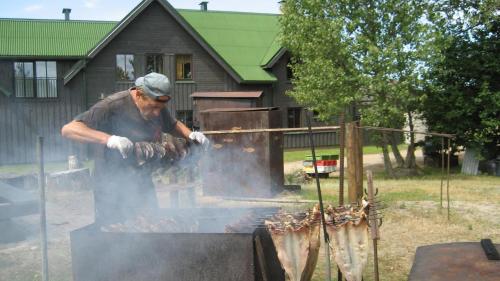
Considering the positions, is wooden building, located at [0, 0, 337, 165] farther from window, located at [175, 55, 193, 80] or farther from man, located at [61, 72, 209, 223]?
man, located at [61, 72, 209, 223]

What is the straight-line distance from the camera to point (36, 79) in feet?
71.9

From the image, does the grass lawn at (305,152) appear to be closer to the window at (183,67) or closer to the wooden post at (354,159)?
the window at (183,67)

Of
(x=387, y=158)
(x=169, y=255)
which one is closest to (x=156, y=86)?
(x=169, y=255)

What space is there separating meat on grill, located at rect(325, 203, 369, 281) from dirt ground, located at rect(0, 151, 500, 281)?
6.08 feet

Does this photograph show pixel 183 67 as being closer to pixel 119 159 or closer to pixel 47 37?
pixel 47 37

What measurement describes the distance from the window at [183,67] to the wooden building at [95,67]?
0.15 feet

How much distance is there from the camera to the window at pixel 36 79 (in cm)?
2175

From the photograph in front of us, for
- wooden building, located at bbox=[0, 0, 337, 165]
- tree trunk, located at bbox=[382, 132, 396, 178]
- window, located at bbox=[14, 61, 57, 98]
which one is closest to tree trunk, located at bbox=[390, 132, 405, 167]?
tree trunk, located at bbox=[382, 132, 396, 178]

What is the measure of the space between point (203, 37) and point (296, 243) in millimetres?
21869

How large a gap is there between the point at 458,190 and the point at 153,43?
15271mm

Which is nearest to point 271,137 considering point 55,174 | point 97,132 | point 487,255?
point 55,174

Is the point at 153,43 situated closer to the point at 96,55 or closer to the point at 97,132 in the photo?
the point at 96,55

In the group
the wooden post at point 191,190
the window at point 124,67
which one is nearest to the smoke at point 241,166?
the wooden post at point 191,190

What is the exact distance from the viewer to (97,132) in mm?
3586
